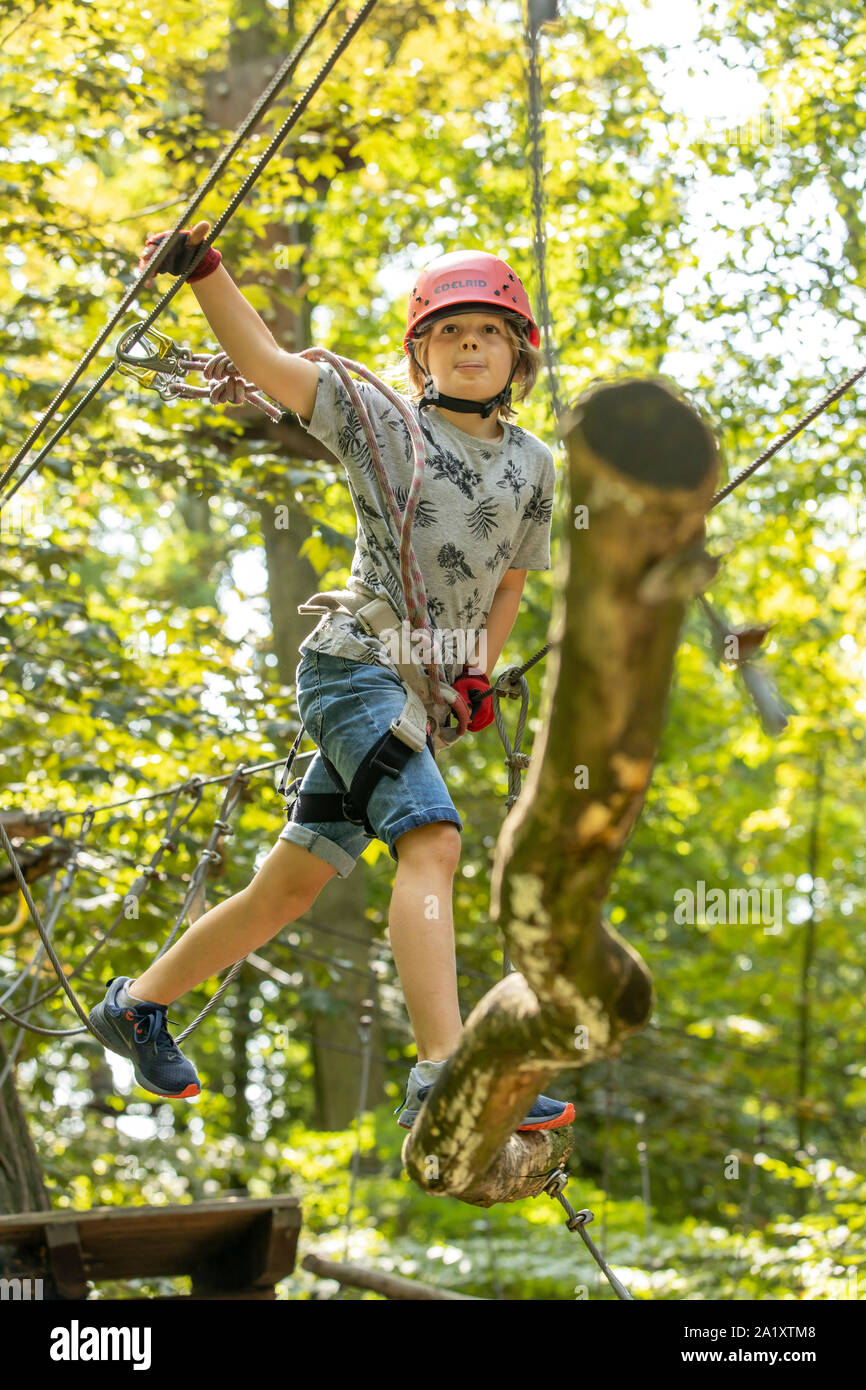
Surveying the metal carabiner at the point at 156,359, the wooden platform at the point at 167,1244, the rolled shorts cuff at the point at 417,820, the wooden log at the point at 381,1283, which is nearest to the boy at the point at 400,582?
the rolled shorts cuff at the point at 417,820

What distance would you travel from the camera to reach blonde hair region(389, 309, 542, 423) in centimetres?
205

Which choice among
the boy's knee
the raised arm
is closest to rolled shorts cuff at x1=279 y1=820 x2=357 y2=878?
the boy's knee

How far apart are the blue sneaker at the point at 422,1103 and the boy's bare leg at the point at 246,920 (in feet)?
1.21

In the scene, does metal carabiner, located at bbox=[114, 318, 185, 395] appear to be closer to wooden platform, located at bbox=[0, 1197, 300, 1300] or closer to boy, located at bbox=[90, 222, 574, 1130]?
boy, located at bbox=[90, 222, 574, 1130]

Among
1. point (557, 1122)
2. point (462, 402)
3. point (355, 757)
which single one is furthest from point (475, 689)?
point (557, 1122)

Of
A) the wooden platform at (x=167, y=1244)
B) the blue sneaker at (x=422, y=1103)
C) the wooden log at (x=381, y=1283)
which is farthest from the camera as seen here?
the wooden log at (x=381, y=1283)

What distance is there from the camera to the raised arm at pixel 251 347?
175 centimetres

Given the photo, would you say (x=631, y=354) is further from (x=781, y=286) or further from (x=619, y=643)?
(x=619, y=643)

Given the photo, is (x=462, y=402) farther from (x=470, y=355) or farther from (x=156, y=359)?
(x=156, y=359)

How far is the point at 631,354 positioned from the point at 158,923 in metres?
4.11

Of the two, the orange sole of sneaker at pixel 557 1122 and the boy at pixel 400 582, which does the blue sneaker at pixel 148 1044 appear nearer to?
the boy at pixel 400 582

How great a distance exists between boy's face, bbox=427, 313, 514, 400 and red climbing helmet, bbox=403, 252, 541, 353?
0.08ft

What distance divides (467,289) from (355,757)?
728mm

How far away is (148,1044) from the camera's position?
2.07m
